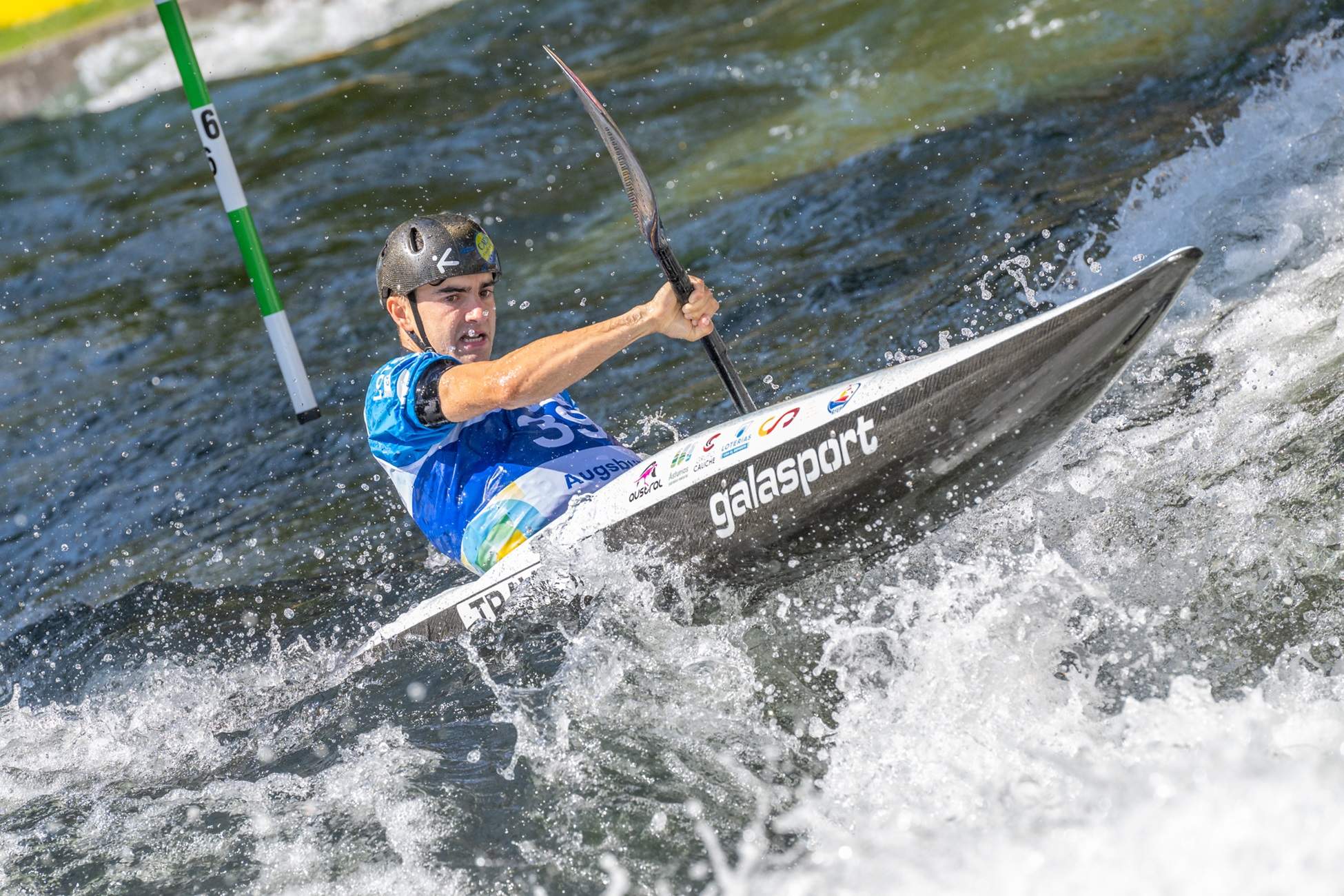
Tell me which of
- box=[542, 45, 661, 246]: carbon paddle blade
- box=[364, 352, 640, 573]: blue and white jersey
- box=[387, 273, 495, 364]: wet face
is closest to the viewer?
box=[542, 45, 661, 246]: carbon paddle blade

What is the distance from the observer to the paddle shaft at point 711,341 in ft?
11.6

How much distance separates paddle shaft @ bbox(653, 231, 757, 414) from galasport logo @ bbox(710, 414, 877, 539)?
1.28ft

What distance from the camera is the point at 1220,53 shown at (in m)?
8.53

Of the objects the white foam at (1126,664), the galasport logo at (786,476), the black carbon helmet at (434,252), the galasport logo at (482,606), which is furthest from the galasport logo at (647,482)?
the black carbon helmet at (434,252)

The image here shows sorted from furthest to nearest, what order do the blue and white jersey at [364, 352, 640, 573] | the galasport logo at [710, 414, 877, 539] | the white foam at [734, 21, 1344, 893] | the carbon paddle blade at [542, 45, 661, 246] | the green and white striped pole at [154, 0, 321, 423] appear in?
1. the green and white striped pole at [154, 0, 321, 423]
2. the blue and white jersey at [364, 352, 640, 573]
3. the carbon paddle blade at [542, 45, 661, 246]
4. the galasport logo at [710, 414, 877, 539]
5. the white foam at [734, 21, 1344, 893]

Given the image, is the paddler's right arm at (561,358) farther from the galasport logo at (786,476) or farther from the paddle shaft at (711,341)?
the galasport logo at (786,476)

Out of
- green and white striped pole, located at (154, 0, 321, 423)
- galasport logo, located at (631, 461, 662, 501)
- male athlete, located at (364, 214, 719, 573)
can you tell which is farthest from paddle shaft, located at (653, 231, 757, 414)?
green and white striped pole, located at (154, 0, 321, 423)

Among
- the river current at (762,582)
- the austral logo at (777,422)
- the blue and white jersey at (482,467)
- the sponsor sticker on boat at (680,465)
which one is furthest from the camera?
the blue and white jersey at (482,467)

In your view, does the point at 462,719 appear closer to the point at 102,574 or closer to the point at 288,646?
the point at 288,646

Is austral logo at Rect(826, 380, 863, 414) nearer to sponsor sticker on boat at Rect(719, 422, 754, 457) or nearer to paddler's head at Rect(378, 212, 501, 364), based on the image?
sponsor sticker on boat at Rect(719, 422, 754, 457)

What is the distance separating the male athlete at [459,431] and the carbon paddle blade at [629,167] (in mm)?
353

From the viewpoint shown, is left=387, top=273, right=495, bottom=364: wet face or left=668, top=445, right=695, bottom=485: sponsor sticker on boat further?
left=387, top=273, right=495, bottom=364: wet face

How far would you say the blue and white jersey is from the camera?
12.8 ft

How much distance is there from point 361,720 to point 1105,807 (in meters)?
2.16
